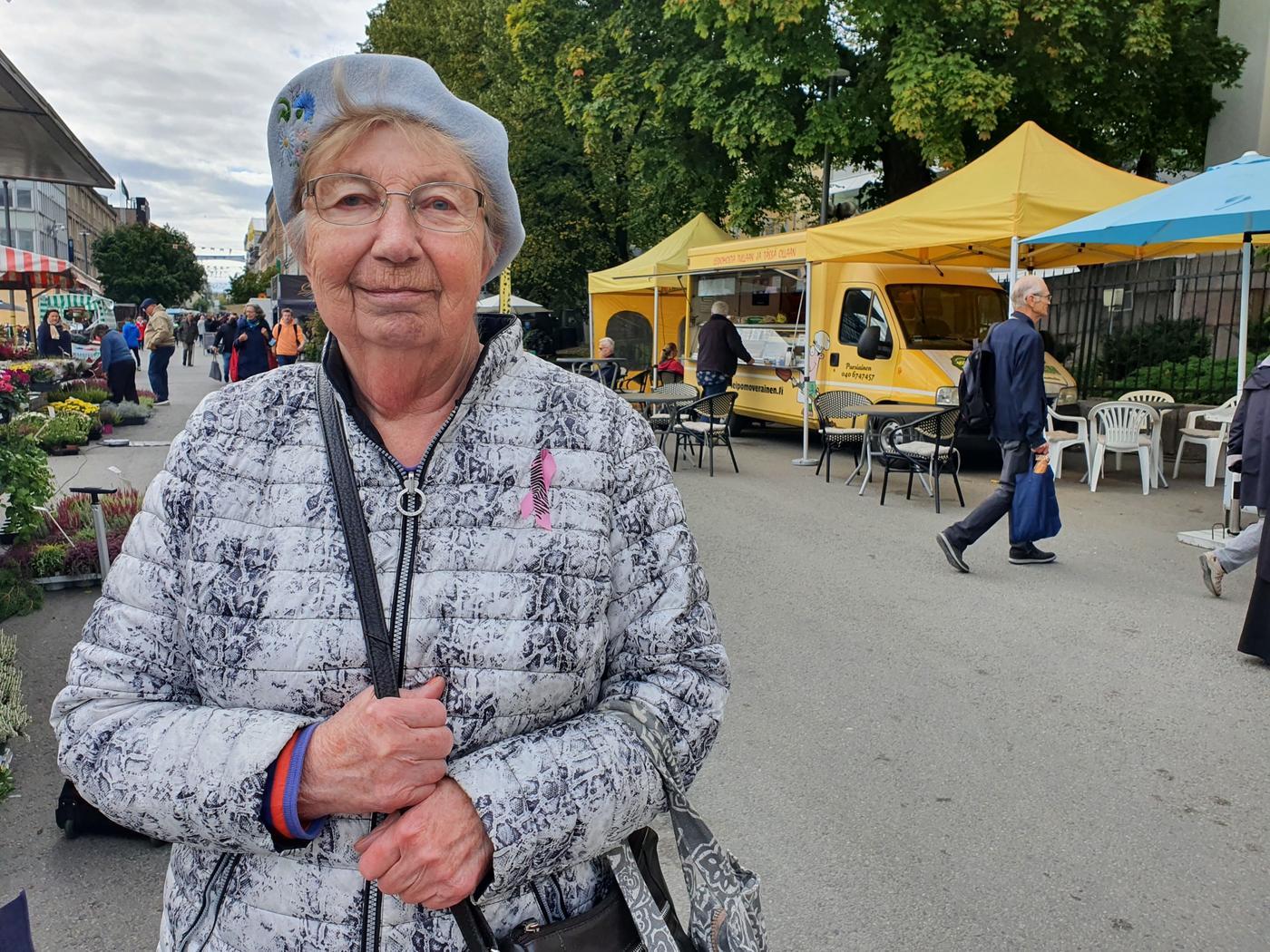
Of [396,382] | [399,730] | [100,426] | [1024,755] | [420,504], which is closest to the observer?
[399,730]

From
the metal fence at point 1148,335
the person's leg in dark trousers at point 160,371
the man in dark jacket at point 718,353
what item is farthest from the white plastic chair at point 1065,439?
the person's leg in dark trousers at point 160,371

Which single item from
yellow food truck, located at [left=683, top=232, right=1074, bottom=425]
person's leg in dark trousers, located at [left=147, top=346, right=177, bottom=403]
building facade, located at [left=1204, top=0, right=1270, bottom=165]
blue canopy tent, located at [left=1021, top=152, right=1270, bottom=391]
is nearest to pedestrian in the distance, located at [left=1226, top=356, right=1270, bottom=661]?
blue canopy tent, located at [left=1021, top=152, right=1270, bottom=391]

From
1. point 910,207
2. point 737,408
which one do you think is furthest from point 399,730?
point 737,408

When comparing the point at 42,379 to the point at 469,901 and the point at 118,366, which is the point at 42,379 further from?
the point at 469,901

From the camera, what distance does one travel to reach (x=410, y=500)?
1395 mm

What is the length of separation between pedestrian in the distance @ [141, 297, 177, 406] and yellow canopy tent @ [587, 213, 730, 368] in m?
8.29

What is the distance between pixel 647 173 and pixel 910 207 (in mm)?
9105

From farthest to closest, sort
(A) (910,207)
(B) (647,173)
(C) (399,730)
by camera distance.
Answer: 1. (B) (647,173)
2. (A) (910,207)
3. (C) (399,730)

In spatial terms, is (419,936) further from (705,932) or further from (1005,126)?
(1005,126)

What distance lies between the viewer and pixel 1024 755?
421 cm

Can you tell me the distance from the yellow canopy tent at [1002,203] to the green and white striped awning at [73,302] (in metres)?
30.0

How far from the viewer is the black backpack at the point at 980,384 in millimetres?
7328

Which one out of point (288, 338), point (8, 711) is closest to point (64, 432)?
point (288, 338)

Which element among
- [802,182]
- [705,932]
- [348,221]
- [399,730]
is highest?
[802,182]
